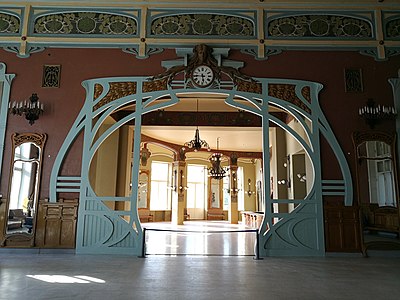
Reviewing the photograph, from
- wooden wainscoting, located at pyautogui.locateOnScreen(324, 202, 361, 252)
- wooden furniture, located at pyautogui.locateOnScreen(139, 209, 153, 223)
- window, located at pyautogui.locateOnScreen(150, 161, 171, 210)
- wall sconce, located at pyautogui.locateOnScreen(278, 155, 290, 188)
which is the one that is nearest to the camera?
wooden wainscoting, located at pyautogui.locateOnScreen(324, 202, 361, 252)

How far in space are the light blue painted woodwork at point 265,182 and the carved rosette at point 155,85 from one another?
40mm

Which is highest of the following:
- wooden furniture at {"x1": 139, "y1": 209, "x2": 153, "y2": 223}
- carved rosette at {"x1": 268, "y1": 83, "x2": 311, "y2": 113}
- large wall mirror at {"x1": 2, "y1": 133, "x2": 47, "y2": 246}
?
carved rosette at {"x1": 268, "y1": 83, "x2": 311, "y2": 113}

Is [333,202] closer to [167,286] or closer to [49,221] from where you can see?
[167,286]

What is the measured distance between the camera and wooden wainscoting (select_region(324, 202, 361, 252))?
5.67 meters

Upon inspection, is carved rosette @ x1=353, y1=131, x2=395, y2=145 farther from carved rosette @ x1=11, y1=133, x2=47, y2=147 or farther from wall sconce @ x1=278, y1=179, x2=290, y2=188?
carved rosette @ x1=11, y1=133, x2=47, y2=147

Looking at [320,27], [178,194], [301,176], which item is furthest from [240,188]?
[320,27]

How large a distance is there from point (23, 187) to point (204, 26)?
14.3 feet

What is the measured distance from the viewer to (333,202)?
582 centimetres

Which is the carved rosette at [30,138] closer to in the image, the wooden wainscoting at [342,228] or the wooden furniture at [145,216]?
the wooden wainscoting at [342,228]

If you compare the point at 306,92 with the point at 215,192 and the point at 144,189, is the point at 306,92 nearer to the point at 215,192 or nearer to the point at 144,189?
the point at 144,189

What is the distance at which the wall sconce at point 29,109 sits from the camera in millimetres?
5863

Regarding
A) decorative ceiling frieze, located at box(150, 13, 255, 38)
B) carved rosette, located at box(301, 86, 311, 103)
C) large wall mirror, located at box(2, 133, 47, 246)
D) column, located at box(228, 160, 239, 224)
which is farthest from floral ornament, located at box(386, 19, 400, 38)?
column, located at box(228, 160, 239, 224)

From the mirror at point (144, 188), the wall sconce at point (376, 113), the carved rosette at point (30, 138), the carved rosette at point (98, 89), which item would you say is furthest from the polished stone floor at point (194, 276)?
the mirror at point (144, 188)

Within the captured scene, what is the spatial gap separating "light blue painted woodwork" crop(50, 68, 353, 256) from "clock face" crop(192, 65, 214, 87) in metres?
0.11
